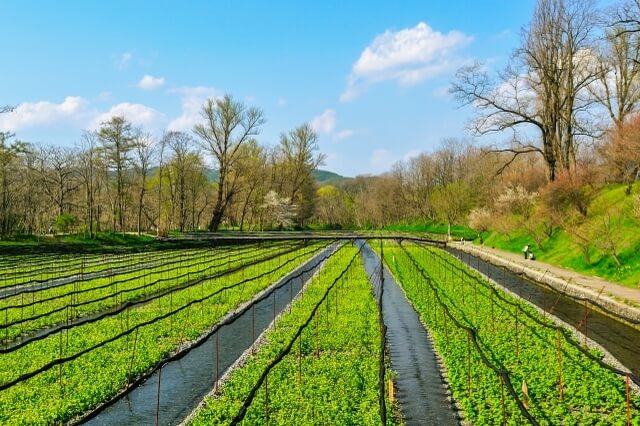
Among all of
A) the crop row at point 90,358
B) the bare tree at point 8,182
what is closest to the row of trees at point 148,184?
the bare tree at point 8,182

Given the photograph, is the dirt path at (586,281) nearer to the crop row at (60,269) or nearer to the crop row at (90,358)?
the crop row at (90,358)

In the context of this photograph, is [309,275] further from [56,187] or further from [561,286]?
[56,187]

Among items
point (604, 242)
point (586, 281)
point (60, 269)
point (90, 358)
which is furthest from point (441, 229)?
point (90, 358)

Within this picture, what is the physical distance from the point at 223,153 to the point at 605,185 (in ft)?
176

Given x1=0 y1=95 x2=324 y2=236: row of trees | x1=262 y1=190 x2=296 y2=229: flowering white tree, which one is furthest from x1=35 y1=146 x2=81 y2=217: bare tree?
x1=262 y1=190 x2=296 y2=229: flowering white tree

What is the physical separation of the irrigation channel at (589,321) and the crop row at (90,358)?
12906mm

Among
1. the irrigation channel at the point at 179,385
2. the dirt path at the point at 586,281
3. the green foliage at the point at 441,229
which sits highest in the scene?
the green foliage at the point at 441,229

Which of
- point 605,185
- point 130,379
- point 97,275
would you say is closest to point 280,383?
point 130,379

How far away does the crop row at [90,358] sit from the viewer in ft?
35.0

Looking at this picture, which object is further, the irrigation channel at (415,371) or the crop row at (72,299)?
the crop row at (72,299)

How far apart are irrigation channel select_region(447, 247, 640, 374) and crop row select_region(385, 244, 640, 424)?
4.28 ft

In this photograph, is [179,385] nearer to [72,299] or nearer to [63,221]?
[72,299]

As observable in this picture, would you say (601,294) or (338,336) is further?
(601,294)

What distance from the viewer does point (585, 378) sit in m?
12.1
